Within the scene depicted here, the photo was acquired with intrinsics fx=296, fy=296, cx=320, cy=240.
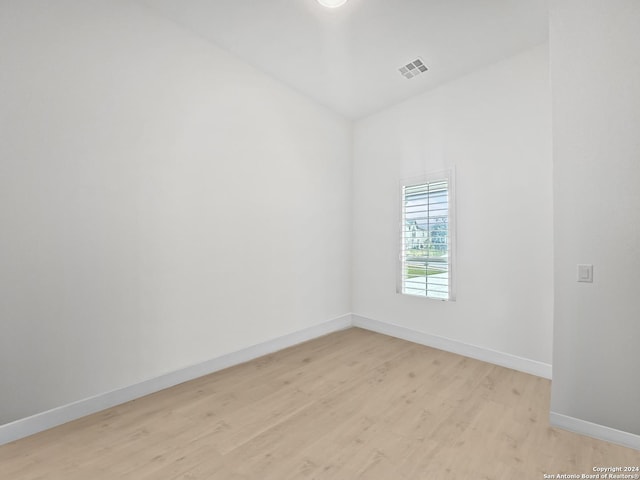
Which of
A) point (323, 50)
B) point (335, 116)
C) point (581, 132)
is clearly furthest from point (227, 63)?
point (581, 132)

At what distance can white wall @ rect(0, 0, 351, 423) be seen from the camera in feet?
6.17

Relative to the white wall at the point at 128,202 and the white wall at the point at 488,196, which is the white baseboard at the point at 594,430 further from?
the white wall at the point at 128,202

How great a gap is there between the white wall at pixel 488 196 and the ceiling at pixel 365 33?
0.34 m

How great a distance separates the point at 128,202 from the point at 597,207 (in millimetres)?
3288

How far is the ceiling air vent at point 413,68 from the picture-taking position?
303 cm

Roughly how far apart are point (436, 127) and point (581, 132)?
169 centimetres

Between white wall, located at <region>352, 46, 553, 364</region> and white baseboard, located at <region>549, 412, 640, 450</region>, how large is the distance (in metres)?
0.84

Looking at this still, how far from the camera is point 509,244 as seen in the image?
2.90 m

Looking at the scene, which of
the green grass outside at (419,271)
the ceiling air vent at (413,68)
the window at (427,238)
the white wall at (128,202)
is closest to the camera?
the white wall at (128,202)

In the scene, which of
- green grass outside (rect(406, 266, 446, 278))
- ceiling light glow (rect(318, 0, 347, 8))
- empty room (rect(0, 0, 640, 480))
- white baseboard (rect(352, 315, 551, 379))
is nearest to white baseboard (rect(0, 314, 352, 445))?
empty room (rect(0, 0, 640, 480))

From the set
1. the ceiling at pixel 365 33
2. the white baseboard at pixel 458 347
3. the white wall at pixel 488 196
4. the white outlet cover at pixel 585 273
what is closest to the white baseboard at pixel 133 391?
the white baseboard at pixel 458 347

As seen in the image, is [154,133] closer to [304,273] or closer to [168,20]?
[168,20]

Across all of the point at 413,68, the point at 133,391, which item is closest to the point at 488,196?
the point at 413,68

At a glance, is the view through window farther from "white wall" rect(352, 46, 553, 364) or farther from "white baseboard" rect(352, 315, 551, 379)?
"white baseboard" rect(352, 315, 551, 379)
